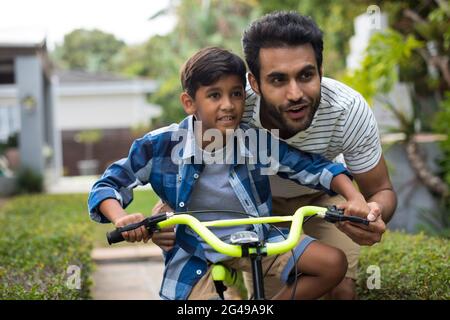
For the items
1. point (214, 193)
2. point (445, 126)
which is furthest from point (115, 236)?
point (445, 126)

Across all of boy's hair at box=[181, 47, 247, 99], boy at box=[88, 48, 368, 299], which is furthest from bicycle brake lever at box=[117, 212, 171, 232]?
boy's hair at box=[181, 47, 247, 99]

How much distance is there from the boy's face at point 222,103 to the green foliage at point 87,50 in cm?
4760

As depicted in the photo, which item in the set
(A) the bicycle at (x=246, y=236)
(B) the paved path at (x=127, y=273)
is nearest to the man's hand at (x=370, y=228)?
(A) the bicycle at (x=246, y=236)

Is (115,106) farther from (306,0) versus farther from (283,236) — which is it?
(283,236)

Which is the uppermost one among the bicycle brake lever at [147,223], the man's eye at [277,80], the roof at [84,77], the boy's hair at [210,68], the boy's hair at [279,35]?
the roof at [84,77]

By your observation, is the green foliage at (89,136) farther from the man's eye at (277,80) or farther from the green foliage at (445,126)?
the man's eye at (277,80)

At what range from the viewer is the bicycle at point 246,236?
7.98 ft

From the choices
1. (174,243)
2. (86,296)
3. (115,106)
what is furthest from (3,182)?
(115,106)

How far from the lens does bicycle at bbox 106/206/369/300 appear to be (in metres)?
2.43

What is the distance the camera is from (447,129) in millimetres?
7418

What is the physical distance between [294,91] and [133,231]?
3.24 feet

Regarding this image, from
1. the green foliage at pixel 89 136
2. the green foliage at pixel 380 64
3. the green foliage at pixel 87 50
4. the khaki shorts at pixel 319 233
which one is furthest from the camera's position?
the green foliage at pixel 87 50

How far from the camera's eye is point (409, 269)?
3736 millimetres

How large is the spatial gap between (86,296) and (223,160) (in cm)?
158
